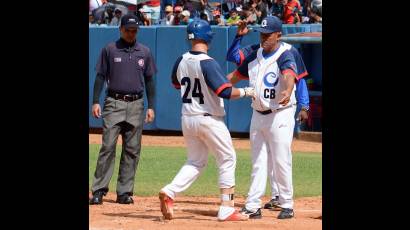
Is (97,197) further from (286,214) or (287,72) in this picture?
(287,72)

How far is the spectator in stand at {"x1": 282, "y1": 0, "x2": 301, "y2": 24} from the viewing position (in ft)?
79.1

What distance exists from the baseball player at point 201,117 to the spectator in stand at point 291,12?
43.6 ft

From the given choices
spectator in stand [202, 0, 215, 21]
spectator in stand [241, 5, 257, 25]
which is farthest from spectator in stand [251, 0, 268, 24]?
spectator in stand [202, 0, 215, 21]

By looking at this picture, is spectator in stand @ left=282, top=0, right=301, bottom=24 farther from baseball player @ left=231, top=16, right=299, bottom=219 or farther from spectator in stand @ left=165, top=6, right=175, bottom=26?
baseball player @ left=231, top=16, right=299, bottom=219

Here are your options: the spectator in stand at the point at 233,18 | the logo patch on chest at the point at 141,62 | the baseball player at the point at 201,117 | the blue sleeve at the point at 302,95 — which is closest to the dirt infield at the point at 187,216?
the baseball player at the point at 201,117

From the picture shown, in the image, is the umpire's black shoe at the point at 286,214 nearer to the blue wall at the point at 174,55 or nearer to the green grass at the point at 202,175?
the green grass at the point at 202,175

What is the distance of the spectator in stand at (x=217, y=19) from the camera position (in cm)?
2455

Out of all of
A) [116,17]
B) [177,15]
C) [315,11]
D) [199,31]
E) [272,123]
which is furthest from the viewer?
[116,17]

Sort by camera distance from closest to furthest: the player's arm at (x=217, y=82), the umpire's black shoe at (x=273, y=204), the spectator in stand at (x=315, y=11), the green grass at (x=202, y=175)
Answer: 1. the player's arm at (x=217, y=82)
2. the umpire's black shoe at (x=273, y=204)
3. the green grass at (x=202, y=175)
4. the spectator in stand at (x=315, y=11)

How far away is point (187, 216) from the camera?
459 inches

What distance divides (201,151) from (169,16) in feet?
49.1

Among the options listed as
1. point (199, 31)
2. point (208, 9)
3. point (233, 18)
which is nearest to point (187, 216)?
point (199, 31)

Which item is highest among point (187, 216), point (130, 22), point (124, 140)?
point (130, 22)

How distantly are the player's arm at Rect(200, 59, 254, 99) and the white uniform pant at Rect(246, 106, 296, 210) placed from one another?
635 mm
